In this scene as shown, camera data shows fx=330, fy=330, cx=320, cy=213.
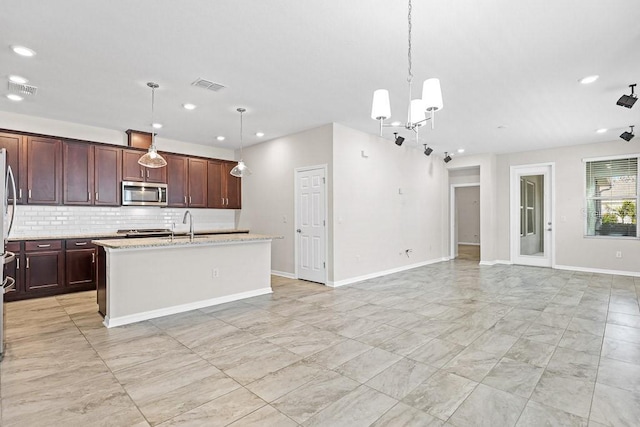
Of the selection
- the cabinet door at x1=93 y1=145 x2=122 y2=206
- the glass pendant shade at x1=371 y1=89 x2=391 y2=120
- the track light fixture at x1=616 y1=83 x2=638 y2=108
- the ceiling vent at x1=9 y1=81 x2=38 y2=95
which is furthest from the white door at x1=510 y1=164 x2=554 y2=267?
the ceiling vent at x1=9 y1=81 x2=38 y2=95

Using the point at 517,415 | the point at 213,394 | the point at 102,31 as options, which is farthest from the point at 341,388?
the point at 102,31

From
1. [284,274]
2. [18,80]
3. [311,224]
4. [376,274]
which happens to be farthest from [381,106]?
[284,274]

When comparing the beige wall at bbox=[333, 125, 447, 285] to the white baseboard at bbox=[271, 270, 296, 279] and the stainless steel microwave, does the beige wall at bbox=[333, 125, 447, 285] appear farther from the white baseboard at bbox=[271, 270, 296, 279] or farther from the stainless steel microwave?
the stainless steel microwave

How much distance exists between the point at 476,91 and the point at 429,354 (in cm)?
320

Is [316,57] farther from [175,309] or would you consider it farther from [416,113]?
[175,309]

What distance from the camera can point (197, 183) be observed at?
6.97 m

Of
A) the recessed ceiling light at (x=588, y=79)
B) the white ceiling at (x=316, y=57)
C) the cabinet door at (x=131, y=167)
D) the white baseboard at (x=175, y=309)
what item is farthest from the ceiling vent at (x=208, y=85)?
the recessed ceiling light at (x=588, y=79)

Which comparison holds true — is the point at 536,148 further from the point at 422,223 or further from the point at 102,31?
the point at 102,31

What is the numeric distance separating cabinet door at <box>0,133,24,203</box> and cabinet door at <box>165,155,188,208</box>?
2177 mm

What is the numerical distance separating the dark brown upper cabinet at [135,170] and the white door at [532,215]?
8.06 metres

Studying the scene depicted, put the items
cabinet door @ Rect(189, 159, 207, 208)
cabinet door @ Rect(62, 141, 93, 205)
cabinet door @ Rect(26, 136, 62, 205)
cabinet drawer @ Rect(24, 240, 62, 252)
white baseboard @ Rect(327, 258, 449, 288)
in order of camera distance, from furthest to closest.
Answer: cabinet door @ Rect(189, 159, 207, 208), white baseboard @ Rect(327, 258, 449, 288), cabinet door @ Rect(62, 141, 93, 205), cabinet door @ Rect(26, 136, 62, 205), cabinet drawer @ Rect(24, 240, 62, 252)

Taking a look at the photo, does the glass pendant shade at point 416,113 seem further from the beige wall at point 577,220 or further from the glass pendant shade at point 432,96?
the beige wall at point 577,220

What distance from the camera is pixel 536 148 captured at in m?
7.60

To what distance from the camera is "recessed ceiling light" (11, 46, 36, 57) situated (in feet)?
10.0
